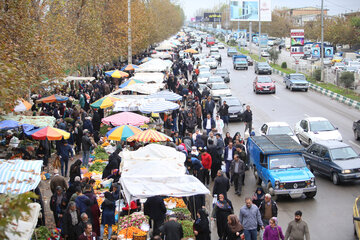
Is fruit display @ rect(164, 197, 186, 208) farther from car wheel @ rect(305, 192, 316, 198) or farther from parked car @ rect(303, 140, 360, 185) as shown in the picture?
parked car @ rect(303, 140, 360, 185)

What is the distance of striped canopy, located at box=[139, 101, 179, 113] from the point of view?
21156 mm

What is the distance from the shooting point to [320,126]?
71.9ft

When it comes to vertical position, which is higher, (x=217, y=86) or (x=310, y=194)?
(x=217, y=86)

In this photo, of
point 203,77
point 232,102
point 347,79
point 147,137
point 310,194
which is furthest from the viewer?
point 203,77

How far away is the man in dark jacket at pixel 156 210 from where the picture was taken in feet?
37.8

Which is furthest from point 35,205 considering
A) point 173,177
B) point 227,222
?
point 227,222

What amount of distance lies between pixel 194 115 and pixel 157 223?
41.5 feet

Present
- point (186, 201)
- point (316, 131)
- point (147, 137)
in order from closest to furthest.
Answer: point (186, 201)
point (147, 137)
point (316, 131)

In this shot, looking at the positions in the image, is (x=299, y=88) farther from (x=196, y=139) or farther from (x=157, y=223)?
(x=157, y=223)

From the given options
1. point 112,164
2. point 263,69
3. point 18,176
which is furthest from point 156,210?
point 263,69

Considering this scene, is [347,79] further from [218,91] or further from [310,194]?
[310,194]

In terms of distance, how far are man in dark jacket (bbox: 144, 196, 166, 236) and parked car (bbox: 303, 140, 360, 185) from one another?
769cm

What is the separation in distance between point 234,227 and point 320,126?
12.5 meters

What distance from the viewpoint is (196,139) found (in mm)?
18797
